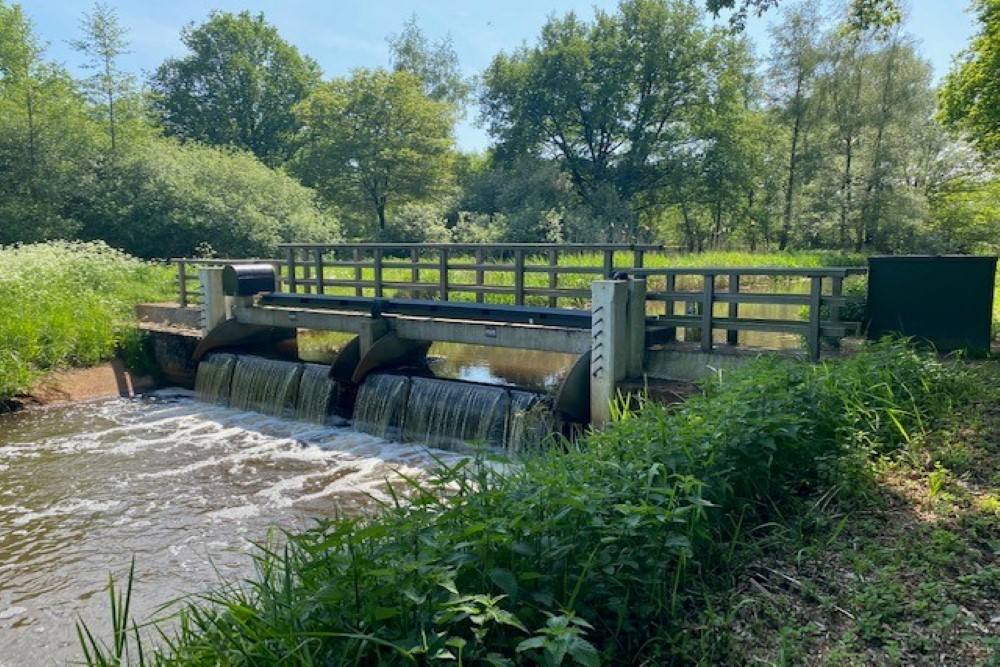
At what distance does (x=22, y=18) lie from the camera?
27.7 meters

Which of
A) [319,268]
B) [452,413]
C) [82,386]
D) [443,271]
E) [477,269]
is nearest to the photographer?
[452,413]

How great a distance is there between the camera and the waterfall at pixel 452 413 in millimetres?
8602

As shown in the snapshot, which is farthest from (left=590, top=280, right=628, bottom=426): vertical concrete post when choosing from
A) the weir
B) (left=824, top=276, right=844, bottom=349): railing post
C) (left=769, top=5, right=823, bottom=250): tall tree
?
(left=769, top=5, right=823, bottom=250): tall tree

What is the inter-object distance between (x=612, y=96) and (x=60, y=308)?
99.6ft

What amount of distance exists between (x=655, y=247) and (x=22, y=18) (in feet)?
104

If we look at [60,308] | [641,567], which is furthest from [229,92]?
[641,567]

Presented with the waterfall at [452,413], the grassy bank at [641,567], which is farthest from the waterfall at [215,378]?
the grassy bank at [641,567]

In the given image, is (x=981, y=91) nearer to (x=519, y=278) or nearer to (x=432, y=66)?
(x=519, y=278)

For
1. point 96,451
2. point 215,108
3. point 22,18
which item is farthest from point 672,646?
point 215,108

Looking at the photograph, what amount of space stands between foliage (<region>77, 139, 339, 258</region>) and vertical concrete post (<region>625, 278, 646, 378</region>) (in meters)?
16.5

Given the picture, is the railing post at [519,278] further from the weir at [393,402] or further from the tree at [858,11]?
the tree at [858,11]

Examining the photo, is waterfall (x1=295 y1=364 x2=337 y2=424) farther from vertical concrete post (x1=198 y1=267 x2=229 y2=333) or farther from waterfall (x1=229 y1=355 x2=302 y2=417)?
vertical concrete post (x1=198 y1=267 x2=229 y2=333)

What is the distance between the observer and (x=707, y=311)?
739 centimetres

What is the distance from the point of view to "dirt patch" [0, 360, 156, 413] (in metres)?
10.7
